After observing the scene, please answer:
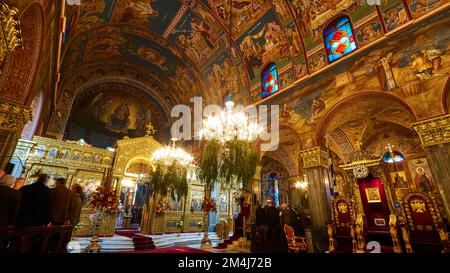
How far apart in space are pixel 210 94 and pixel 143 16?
6.03m

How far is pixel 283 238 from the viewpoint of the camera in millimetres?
6934

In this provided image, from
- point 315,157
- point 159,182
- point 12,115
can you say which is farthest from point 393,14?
point 12,115

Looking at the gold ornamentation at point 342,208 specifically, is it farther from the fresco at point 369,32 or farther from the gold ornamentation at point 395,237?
the fresco at point 369,32

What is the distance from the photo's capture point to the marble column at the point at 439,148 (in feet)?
16.2

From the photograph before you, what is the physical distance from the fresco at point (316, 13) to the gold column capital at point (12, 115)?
10.6 meters

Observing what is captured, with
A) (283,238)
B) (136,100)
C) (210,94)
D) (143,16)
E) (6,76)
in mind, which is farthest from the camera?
(136,100)

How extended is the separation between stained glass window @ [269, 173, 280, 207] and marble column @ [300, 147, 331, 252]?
1000 centimetres

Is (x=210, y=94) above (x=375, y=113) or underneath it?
above

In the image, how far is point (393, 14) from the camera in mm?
6605

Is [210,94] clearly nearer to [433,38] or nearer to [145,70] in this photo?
[145,70]

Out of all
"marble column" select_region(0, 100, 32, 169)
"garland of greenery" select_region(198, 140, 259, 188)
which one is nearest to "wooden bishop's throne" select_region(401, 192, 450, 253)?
"garland of greenery" select_region(198, 140, 259, 188)

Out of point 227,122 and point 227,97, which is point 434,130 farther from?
point 227,97

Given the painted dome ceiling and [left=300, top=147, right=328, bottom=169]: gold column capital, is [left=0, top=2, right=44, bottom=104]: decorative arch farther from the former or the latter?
[left=300, top=147, right=328, bottom=169]: gold column capital
